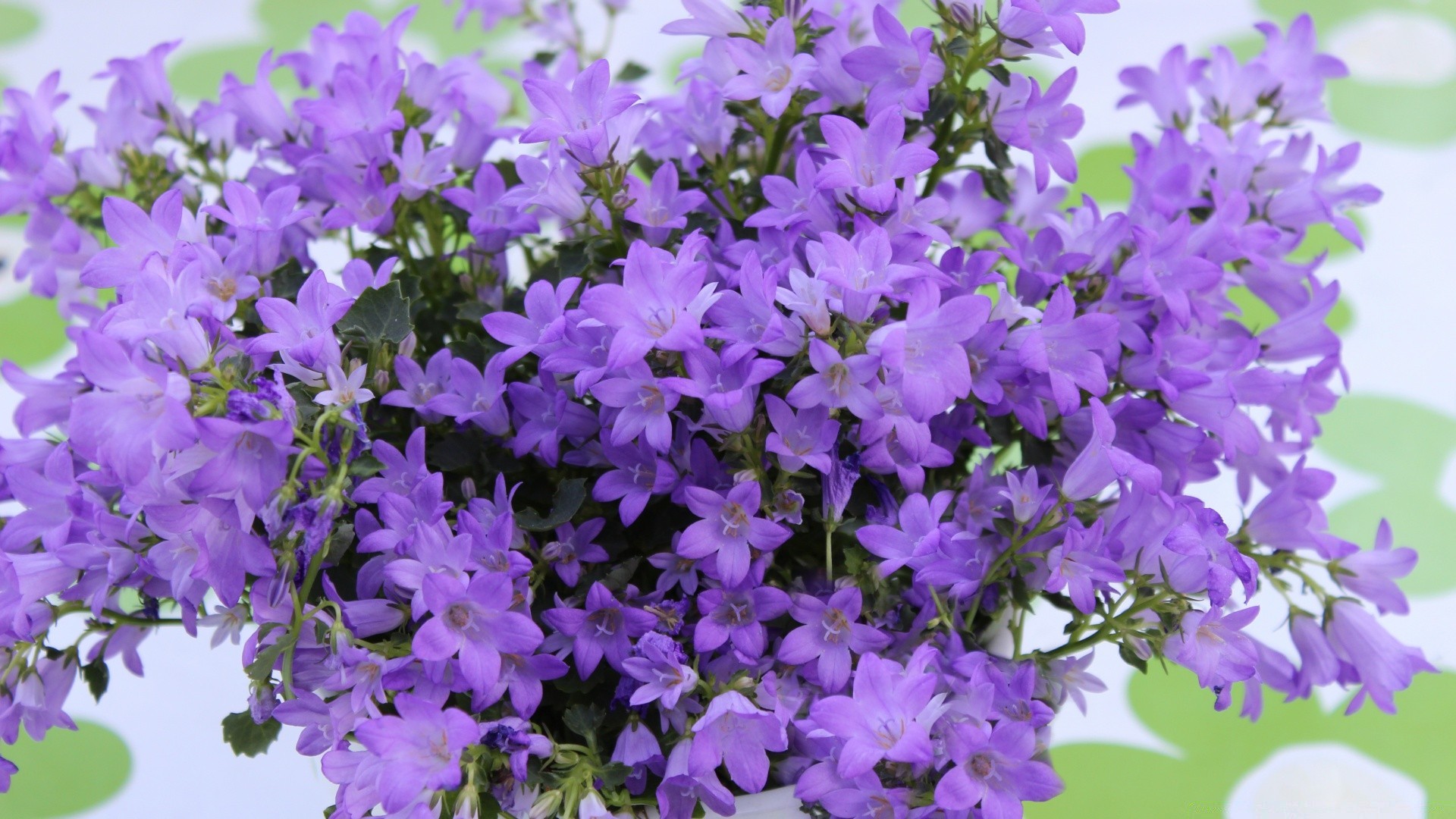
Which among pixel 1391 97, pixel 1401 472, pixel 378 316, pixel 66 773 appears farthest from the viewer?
pixel 1391 97

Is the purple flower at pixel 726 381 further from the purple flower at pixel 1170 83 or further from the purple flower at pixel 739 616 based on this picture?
the purple flower at pixel 1170 83

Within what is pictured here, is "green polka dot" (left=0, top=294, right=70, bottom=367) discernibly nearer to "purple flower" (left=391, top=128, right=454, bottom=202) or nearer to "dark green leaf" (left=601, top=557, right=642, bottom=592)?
"purple flower" (left=391, top=128, right=454, bottom=202)

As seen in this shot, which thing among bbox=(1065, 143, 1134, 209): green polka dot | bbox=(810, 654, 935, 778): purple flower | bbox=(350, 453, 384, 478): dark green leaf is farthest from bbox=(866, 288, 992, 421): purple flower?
bbox=(1065, 143, 1134, 209): green polka dot

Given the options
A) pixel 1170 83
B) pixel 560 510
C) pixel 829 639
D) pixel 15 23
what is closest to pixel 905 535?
pixel 829 639

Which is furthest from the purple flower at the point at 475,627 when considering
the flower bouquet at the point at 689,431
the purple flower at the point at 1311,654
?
the purple flower at the point at 1311,654

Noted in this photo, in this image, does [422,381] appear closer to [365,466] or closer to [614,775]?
[365,466]

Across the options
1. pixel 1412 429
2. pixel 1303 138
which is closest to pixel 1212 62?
pixel 1303 138
